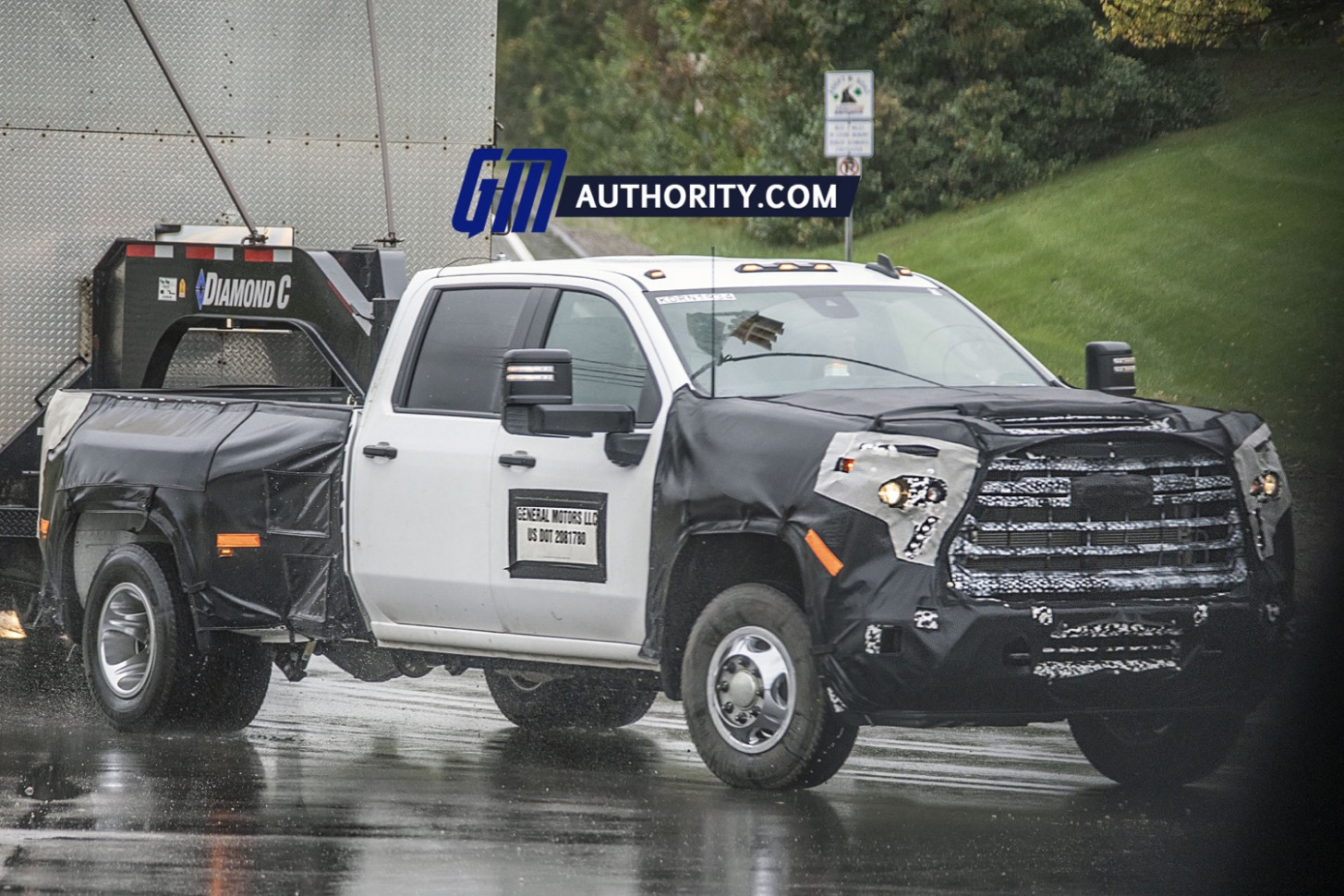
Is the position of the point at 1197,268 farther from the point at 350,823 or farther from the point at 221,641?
the point at 350,823

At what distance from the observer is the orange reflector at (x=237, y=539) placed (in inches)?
408

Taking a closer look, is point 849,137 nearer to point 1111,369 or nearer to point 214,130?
point 214,130

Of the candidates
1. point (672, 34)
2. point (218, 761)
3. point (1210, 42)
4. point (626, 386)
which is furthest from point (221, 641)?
point (672, 34)

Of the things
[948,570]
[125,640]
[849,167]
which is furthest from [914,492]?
[849,167]

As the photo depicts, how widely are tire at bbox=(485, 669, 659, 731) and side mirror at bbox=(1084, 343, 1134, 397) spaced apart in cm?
281

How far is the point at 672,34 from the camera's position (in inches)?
1876

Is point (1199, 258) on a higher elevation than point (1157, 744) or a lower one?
higher

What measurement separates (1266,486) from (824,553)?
5.83 ft

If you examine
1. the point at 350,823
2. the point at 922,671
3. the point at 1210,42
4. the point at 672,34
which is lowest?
the point at 350,823

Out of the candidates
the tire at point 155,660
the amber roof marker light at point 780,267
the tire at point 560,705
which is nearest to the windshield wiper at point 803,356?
the amber roof marker light at point 780,267

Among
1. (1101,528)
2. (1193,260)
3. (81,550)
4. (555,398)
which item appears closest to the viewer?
(1101,528)

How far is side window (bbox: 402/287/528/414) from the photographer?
9.76 metres

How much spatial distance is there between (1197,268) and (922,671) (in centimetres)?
1888

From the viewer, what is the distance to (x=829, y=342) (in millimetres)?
9398
